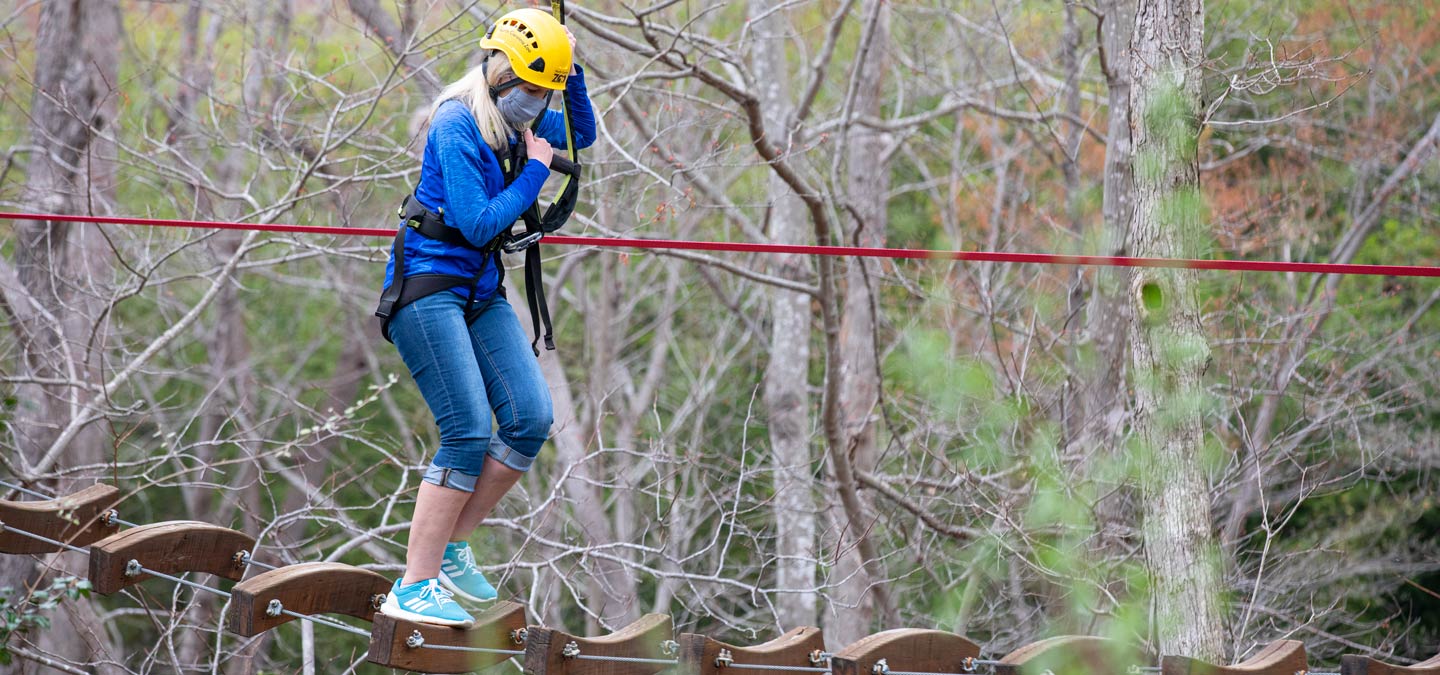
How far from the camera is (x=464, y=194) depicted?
9.66 feet

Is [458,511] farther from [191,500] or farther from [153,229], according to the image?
[191,500]

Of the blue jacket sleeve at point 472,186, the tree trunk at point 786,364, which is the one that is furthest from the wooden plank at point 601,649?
the tree trunk at point 786,364

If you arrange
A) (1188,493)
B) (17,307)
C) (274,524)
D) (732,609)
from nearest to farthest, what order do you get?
(1188,493)
(274,524)
(17,307)
(732,609)

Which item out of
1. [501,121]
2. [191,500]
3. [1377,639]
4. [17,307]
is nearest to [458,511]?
[501,121]

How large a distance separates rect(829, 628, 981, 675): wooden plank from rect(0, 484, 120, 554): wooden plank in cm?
232

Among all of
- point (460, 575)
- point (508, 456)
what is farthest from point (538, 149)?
point (460, 575)

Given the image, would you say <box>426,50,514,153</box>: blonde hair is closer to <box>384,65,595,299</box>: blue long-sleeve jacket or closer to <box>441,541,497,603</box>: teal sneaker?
<box>384,65,595,299</box>: blue long-sleeve jacket

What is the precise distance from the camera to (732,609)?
35.6 ft

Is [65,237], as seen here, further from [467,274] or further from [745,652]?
[745,652]

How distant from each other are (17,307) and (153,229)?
0.83m

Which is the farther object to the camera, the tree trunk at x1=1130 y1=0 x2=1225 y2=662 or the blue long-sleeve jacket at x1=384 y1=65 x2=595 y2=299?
the tree trunk at x1=1130 y1=0 x2=1225 y2=662

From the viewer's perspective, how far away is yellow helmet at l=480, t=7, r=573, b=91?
299 centimetres

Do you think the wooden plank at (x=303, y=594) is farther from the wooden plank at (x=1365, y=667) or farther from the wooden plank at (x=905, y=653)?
the wooden plank at (x=1365, y=667)

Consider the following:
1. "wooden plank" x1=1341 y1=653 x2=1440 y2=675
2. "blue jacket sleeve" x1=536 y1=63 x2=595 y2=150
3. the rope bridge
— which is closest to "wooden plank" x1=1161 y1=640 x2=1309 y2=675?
the rope bridge
